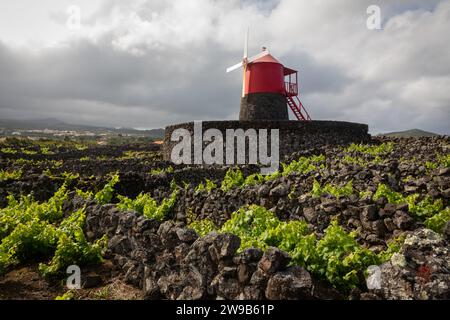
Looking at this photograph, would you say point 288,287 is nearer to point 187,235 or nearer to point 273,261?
point 273,261

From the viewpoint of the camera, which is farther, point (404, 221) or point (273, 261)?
point (404, 221)

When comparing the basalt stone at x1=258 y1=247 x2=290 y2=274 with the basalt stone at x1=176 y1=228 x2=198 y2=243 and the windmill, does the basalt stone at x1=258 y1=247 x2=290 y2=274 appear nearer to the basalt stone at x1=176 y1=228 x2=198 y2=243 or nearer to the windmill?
the basalt stone at x1=176 y1=228 x2=198 y2=243

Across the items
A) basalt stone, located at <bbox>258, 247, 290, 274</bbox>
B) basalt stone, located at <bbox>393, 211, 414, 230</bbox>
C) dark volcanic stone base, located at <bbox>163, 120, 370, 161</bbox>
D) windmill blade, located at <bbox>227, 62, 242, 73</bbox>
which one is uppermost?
windmill blade, located at <bbox>227, 62, 242, 73</bbox>

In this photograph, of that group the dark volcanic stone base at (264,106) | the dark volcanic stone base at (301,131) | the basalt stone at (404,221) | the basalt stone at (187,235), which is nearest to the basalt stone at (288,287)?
the basalt stone at (187,235)

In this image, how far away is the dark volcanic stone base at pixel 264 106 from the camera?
100.0 feet

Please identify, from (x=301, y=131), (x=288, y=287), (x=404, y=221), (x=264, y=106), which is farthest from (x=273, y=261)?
(x=264, y=106)

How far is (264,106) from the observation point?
30516 millimetres

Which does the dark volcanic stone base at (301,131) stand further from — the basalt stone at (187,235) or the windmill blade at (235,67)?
the basalt stone at (187,235)

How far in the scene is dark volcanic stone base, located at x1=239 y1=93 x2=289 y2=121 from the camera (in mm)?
30469

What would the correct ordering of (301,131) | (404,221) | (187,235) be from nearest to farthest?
1. (187,235)
2. (404,221)
3. (301,131)

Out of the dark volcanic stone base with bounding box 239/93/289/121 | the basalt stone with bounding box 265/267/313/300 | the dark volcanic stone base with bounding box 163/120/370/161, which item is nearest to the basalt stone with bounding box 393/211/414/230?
the basalt stone with bounding box 265/267/313/300

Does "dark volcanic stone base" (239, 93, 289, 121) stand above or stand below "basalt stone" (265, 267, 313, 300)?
above

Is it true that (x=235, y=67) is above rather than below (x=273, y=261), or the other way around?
above
